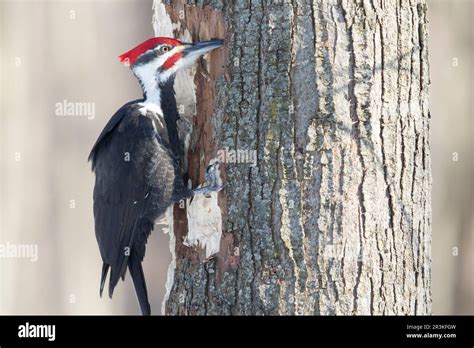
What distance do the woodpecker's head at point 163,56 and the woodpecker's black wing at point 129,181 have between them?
210mm

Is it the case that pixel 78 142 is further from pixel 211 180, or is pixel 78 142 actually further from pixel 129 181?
pixel 211 180

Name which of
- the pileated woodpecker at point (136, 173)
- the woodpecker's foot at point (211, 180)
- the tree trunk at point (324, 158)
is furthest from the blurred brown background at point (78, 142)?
the tree trunk at point (324, 158)

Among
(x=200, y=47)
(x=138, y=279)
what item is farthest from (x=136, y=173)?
(x=200, y=47)

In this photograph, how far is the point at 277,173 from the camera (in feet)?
8.43

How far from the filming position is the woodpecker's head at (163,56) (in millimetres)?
2855

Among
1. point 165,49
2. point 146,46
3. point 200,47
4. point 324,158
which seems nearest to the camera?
point 324,158

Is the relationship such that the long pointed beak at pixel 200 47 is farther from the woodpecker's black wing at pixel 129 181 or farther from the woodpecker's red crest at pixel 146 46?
the woodpecker's black wing at pixel 129 181

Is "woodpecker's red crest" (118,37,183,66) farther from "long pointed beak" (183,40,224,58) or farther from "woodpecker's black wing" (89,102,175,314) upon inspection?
"woodpecker's black wing" (89,102,175,314)

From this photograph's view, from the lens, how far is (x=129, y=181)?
3.17 metres

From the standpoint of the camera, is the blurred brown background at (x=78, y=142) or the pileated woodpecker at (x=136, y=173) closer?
the pileated woodpecker at (x=136, y=173)

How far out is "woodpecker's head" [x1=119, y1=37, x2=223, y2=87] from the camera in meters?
2.86

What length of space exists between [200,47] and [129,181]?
731 mm

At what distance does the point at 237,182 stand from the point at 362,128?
51 centimetres
